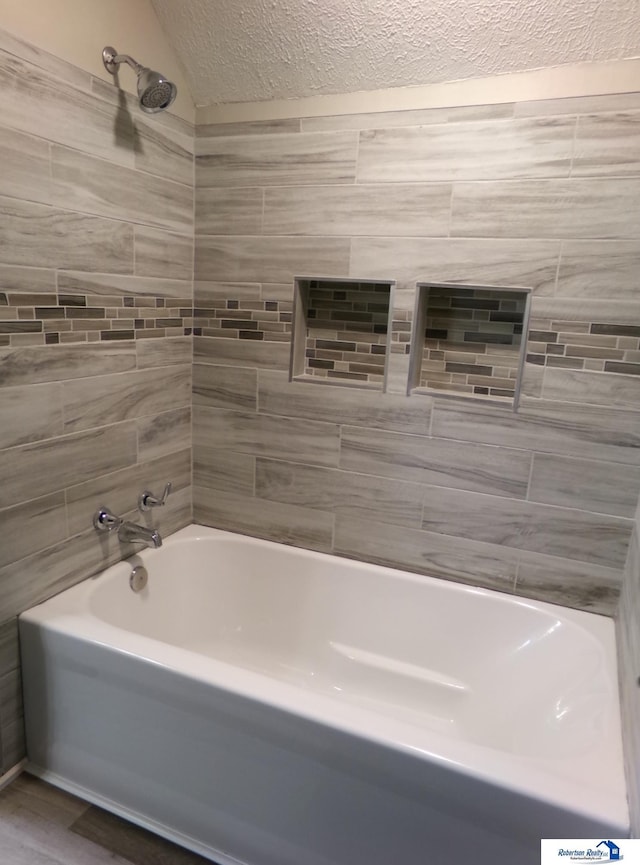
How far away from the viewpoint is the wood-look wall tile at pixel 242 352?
7.09ft

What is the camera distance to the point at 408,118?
182 cm

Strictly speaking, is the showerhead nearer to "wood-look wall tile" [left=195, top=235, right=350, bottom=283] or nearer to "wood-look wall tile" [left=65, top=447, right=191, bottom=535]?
"wood-look wall tile" [left=195, top=235, right=350, bottom=283]

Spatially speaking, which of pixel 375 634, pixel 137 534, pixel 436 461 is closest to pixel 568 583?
pixel 436 461

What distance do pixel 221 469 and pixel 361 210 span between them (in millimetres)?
1144

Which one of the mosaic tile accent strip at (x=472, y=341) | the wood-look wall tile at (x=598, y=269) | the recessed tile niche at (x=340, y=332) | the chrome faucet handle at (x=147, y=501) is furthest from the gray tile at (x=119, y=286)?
the wood-look wall tile at (x=598, y=269)

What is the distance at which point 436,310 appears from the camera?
2.05 meters

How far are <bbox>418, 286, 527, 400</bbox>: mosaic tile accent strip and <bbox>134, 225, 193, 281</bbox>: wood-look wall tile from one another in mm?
918

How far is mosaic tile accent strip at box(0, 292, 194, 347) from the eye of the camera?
1545 mm

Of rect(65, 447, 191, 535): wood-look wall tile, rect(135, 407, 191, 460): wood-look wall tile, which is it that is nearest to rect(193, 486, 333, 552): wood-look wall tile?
rect(65, 447, 191, 535): wood-look wall tile

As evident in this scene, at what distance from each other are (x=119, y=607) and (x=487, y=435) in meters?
1.39

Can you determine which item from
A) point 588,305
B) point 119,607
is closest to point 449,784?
point 119,607

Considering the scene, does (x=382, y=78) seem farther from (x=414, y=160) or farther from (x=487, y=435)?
(x=487, y=435)

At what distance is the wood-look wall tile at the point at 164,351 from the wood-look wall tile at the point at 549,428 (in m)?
1.00

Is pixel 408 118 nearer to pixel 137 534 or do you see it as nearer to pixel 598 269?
pixel 598 269
